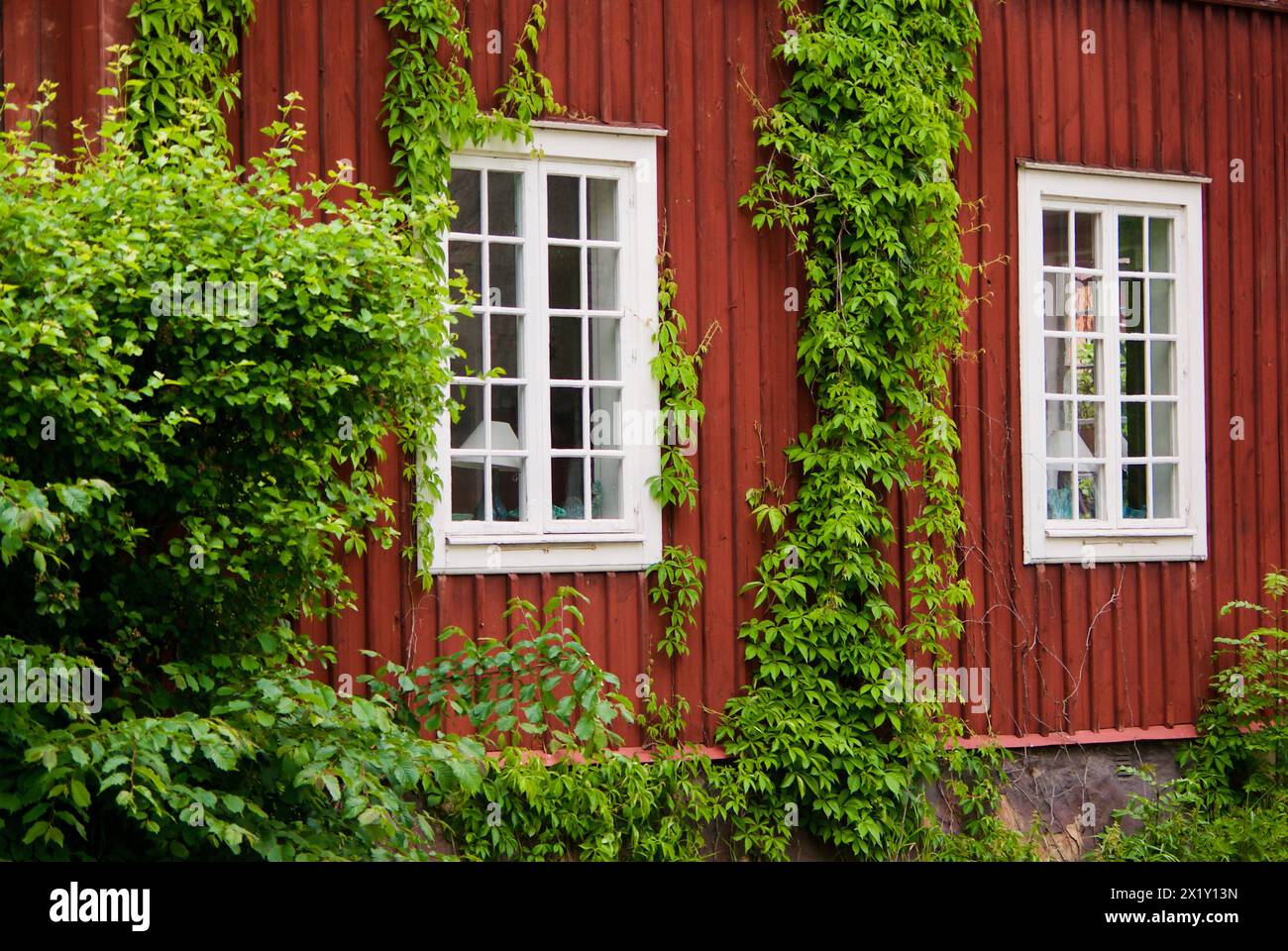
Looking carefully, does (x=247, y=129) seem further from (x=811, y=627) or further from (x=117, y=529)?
(x=811, y=627)

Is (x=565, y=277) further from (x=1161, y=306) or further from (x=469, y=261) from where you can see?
(x=1161, y=306)

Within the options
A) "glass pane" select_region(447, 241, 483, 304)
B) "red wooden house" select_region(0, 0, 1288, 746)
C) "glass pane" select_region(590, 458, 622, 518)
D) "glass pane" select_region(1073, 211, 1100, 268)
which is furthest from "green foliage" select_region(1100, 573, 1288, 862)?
"glass pane" select_region(447, 241, 483, 304)

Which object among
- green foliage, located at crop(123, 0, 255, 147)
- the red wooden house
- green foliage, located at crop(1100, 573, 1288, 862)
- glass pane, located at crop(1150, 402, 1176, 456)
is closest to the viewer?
green foliage, located at crop(123, 0, 255, 147)

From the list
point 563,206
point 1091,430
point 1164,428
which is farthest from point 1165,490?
point 563,206

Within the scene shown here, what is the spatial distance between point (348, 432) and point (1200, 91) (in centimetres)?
614

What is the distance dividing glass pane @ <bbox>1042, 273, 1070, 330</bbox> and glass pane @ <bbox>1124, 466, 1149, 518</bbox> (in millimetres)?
1004

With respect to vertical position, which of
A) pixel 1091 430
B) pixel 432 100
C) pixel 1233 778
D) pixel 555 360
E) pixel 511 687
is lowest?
pixel 1233 778

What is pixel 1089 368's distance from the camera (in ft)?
29.4

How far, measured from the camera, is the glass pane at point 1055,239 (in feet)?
29.2

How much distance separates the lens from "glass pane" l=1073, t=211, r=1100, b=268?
8.98 metres

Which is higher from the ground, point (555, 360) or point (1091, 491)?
point (555, 360)

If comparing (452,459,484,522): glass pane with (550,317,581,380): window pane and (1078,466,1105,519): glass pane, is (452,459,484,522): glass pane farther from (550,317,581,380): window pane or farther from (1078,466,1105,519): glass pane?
(1078,466,1105,519): glass pane

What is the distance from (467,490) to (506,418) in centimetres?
43

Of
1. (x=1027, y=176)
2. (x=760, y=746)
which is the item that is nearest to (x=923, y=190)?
(x=1027, y=176)
